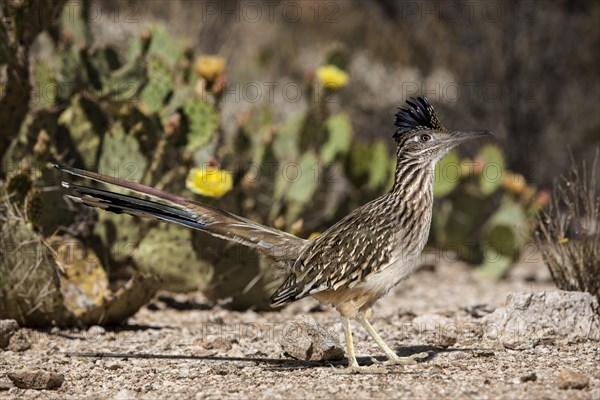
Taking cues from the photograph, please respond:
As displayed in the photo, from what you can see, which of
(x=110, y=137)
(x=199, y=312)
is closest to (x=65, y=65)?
(x=110, y=137)

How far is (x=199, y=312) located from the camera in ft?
23.6

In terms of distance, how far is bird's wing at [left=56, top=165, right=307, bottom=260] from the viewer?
17.0 feet

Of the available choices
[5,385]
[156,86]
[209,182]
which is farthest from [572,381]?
[156,86]

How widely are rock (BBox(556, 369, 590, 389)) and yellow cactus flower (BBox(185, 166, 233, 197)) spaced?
3.12m

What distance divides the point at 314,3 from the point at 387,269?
13.2 m

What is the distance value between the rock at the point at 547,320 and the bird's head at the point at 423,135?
1162 millimetres

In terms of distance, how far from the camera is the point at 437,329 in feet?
19.1

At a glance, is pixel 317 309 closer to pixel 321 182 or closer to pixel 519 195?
pixel 321 182

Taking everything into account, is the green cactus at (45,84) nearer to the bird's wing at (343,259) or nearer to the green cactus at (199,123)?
the green cactus at (199,123)

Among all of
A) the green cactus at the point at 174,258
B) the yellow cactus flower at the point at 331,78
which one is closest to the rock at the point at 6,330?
the green cactus at the point at 174,258

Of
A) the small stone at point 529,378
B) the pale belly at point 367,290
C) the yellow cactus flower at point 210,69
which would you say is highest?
the yellow cactus flower at point 210,69

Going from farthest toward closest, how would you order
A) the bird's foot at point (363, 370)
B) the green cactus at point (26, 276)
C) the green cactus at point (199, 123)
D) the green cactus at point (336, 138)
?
the green cactus at point (336, 138)
the green cactus at point (199, 123)
the green cactus at point (26, 276)
the bird's foot at point (363, 370)

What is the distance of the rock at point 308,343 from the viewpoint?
207 inches

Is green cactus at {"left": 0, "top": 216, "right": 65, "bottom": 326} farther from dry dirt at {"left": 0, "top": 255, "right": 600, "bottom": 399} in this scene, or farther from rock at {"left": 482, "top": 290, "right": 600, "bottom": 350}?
rock at {"left": 482, "top": 290, "right": 600, "bottom": 350}
